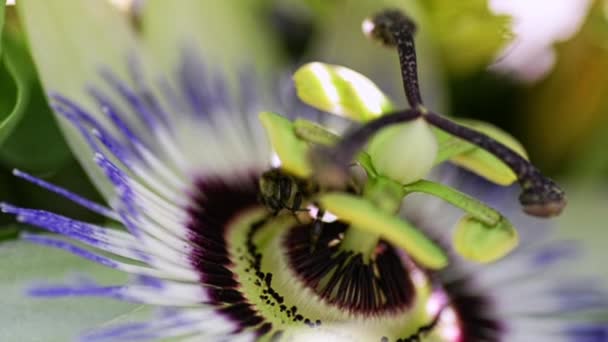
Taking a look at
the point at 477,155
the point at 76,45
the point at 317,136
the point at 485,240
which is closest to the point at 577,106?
the point at 477,155

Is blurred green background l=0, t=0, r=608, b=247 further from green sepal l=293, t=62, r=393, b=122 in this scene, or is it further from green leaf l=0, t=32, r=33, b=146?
green sepal l=293, t=62, r=393, b=122

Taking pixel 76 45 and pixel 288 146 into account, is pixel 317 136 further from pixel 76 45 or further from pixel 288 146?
pixel 76 45

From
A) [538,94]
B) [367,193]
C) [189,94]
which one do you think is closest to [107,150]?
[189,94]

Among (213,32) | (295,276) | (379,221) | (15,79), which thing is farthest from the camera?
(213,32)

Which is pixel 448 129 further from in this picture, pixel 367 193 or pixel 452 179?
pixel 452 179

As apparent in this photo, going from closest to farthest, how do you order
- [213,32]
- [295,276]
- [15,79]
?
[15,79] < [295,276] < [213,32]

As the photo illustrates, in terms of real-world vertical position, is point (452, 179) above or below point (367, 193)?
above
